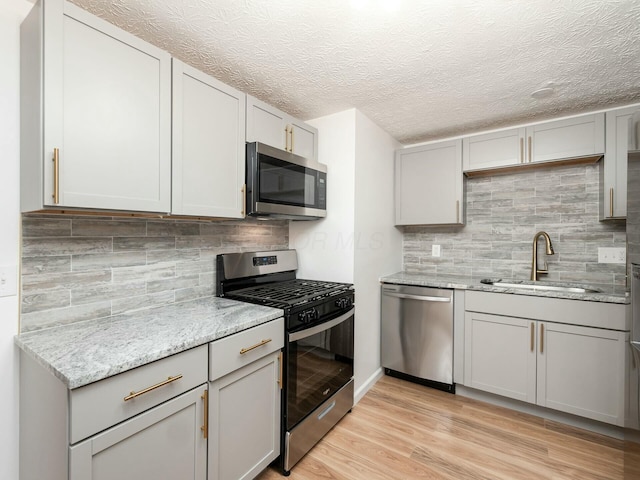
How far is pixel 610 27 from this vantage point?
141cm

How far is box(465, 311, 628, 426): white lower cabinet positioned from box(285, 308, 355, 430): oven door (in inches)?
40.9

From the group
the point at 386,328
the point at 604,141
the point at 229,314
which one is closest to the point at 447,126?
the point at 604,141

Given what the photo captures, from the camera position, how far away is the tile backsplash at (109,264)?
1.32 meters

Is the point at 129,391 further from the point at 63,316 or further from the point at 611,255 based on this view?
the point at 611,255

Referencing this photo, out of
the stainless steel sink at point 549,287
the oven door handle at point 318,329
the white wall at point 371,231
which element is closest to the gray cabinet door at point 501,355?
the stainless steel sink at point 549,287

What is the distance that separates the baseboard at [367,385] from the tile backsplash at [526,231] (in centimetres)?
112

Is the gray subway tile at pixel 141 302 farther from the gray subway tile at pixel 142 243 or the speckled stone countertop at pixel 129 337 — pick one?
the gray subway tile at pixel 142 243

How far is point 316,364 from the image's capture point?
188cm

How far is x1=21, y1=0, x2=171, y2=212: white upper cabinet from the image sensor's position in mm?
1106

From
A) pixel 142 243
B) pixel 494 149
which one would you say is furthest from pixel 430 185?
pixel 142 243

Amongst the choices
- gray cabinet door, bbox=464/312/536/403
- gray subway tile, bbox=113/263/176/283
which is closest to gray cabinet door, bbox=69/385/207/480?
gray subway tile, bbox=113/263/176/283

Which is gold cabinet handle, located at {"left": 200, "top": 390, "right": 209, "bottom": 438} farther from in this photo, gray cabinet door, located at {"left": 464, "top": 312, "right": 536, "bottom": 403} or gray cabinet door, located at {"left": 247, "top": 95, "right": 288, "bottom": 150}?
gray cabinet door, located at {"left": 464, "top": 312, "right": 536, "bottom": 403}

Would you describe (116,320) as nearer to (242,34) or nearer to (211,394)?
(211,394)

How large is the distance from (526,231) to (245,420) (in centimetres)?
268
